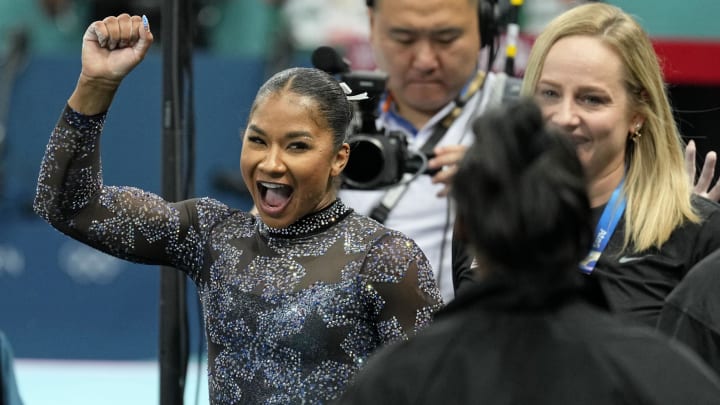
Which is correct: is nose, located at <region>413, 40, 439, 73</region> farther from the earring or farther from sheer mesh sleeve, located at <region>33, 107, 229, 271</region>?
sheer mesh sleeve, located at <region>33, 107, 229, 271</region>

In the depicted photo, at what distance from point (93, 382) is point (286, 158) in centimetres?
372

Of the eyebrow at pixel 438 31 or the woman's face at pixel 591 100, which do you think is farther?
the eyebrow at pixel 438 31

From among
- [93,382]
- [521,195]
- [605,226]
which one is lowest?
[93,382]

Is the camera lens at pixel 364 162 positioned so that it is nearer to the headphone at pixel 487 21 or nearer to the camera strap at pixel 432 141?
the camera strap at pixel 432 141

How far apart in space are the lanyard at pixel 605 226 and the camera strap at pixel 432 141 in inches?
25.8

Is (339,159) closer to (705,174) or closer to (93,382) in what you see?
(705,174)

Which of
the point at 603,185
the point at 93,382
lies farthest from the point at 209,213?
the point at 93,382

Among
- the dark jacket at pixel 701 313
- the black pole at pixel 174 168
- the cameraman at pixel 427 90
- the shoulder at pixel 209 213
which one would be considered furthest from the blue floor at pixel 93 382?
the dark jacket at pixel 701 313

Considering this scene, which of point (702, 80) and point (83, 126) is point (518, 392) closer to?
point (83, 126)

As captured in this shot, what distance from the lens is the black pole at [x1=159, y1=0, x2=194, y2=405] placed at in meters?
3.24

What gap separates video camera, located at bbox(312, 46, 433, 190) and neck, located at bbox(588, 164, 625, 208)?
1.64 feet

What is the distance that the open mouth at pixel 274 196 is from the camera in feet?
7.96

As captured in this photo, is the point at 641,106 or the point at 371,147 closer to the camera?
the point at 641,106

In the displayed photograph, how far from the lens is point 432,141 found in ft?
11.2
